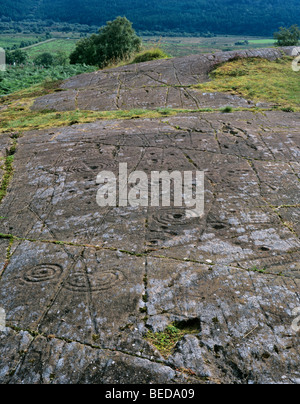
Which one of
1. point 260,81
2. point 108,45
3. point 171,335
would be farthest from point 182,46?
point 171,335

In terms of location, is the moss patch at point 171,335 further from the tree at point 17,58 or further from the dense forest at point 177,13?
the dense forest at point 177,13

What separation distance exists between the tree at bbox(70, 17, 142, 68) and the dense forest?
80.3 metres

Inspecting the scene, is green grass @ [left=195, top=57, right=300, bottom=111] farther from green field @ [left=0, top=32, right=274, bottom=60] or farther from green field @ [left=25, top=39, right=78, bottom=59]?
green field @ [left=25, top=39, right=78, bottom=59]

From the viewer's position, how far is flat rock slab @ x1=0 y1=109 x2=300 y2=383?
3096 millimetres

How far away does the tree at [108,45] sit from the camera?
1852 cm

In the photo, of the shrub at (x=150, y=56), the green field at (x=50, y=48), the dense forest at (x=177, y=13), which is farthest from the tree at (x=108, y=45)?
the dense forest at (x=177, y=13)

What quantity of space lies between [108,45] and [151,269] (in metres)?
18.0

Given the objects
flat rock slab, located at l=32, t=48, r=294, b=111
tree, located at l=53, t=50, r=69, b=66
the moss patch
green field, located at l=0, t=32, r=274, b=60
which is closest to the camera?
the moss patch

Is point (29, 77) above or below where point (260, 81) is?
below

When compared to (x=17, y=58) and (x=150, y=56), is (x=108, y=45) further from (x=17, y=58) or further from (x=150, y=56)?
(x=17, y=58)

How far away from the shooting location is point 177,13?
356 feet

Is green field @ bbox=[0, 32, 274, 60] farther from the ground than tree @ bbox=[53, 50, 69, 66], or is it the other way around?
tree @ bbox=[53, 50, 69, 66]

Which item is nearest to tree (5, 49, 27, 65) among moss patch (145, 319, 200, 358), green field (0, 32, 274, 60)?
green field (0, 32, 274, 60)
